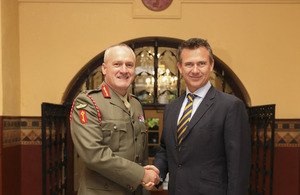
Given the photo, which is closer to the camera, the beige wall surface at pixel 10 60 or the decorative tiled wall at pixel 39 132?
the beige wall surface at pixel 10 60

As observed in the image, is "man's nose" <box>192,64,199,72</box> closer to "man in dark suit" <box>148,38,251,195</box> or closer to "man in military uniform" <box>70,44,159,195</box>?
"man in dark suit" <box>148,38,251,195</box>

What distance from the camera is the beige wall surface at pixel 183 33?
11.6 ft

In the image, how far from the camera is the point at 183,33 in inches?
139

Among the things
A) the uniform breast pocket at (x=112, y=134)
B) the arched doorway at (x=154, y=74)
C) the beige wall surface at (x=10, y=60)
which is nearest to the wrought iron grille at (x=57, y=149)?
the arched doorway at (x=154, y=74)

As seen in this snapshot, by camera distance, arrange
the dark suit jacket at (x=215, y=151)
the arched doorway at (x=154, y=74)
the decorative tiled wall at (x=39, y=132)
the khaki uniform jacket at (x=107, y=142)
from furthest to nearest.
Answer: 1. the arched doorway at (x=154, y=74)
2. the decorative tiled wall at (x=39, y=132)
3. the khaki uniform jacket at (x=107, y=142)
4. the dark suit jacket at (x=215, y=151)

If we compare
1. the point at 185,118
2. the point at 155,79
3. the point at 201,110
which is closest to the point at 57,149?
the point at 155,79

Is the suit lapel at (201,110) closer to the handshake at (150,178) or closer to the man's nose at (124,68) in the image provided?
the handshake at (150,178)

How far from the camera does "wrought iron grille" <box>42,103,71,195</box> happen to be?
3.12m

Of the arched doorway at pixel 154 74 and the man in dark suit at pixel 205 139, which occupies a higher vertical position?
the arched doorway at pixel 154 74

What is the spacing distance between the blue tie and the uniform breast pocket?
383 millimetres

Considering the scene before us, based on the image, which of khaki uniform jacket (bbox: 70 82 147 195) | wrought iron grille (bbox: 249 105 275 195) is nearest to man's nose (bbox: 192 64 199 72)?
khaki uniform jacket (bbox: 70 82 147 195)

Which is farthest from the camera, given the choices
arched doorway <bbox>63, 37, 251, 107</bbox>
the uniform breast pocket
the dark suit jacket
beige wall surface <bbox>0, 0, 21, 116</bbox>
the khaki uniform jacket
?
arched doorway <bbox>63, 37, 251, 107</bbox>

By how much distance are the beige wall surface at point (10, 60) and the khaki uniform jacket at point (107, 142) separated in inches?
68.2

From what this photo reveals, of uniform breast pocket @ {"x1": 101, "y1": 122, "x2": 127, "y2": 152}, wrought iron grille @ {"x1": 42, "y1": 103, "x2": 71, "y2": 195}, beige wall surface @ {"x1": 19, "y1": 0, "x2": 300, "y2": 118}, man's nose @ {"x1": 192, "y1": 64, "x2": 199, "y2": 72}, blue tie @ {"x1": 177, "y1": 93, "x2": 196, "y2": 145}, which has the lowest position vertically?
wrought iron grille @ {"x1": 42, "y1": 103, "x2": 71, "y2": 195}
